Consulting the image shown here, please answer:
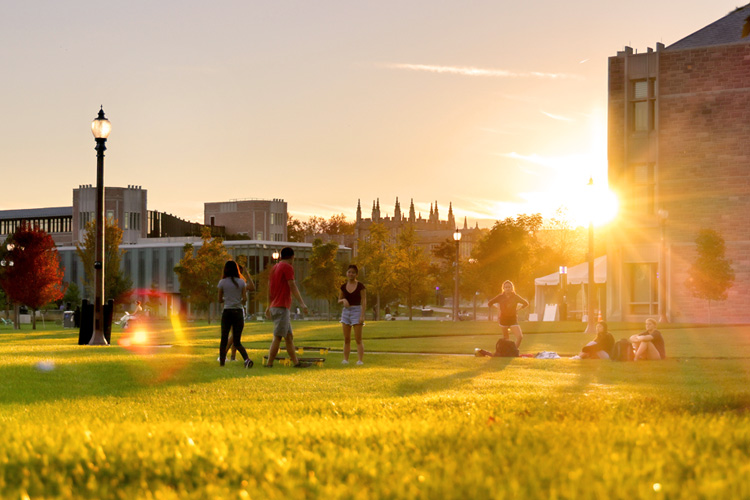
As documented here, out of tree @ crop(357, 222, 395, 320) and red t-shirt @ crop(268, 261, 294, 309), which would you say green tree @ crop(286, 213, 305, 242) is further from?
red t-shirt @ crop(268, 261, 294, 309)

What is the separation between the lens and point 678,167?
52.6m

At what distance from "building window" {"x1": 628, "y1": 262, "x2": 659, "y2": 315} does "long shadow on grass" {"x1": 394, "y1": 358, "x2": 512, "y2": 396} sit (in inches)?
1529

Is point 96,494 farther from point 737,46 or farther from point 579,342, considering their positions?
point 737,46

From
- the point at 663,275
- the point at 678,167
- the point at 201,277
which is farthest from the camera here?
the point at 201,277

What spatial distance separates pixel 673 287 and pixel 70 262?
3241 inches

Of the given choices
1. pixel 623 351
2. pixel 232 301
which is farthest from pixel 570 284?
pixel 232 301

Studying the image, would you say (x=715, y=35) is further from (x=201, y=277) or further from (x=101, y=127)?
(x=101, y=127)

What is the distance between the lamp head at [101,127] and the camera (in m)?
22.2

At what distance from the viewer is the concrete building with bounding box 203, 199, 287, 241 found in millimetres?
143250

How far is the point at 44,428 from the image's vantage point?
24.1ft

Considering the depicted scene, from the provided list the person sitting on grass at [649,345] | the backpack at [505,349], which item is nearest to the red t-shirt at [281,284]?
the backpack at [505,349]

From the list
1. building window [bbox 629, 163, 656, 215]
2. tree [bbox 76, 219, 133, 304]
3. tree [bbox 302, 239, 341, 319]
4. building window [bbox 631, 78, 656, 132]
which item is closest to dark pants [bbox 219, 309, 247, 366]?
building window [bbox 629, 163, 656, 215]

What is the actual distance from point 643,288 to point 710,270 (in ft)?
21.8

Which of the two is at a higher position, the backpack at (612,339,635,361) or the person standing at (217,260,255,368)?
the person standing at (217,260,255,368)
